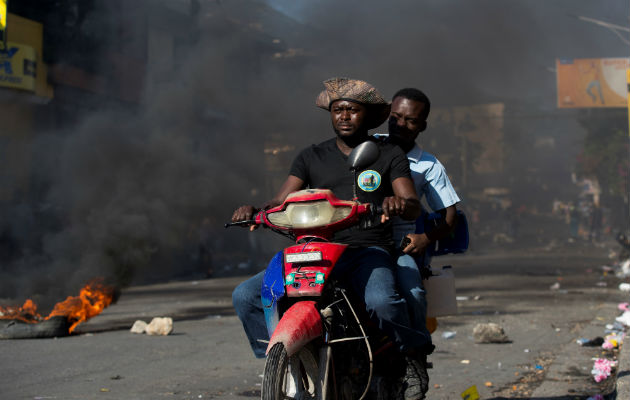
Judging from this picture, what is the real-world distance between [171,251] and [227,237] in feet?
14.5

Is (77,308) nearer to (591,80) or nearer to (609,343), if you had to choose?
(609,343)

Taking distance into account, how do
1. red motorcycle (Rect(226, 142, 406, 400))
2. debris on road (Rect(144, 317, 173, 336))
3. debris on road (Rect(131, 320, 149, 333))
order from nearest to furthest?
red motorcycle (Rect(226, 142, 406, 400)) < debris on road (Rect(144, 317, 173, 336)) < debris on road (Rect(131, 320, 149, 333))

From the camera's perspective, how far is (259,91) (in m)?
18.6

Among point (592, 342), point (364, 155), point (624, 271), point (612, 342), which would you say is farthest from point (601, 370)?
point (624, 271)

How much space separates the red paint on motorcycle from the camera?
2670 millimetres

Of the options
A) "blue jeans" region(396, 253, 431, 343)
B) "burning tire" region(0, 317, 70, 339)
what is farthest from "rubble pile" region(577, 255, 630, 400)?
"burning tire" region(0, 317, 70, 339)

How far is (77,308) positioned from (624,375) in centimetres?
513

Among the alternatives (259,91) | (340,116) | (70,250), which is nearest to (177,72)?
(259,91)

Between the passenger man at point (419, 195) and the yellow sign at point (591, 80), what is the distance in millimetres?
25288

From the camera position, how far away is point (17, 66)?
46.2ft

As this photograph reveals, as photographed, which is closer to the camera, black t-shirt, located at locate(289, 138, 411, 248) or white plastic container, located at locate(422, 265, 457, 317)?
black t-shirt, located at locate(289, 138, 411, 248)

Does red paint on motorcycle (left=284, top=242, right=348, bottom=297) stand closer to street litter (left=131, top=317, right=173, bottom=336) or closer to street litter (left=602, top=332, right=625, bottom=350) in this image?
street litter (left=602, top=332, right=625, bottom=350)

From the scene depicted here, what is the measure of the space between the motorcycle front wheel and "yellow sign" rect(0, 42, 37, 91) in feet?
41.7

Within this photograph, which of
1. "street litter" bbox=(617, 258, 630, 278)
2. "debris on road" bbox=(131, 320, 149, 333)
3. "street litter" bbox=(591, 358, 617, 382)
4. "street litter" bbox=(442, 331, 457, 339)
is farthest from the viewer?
"street litter" bbox=(617, 258, 630, 278)
